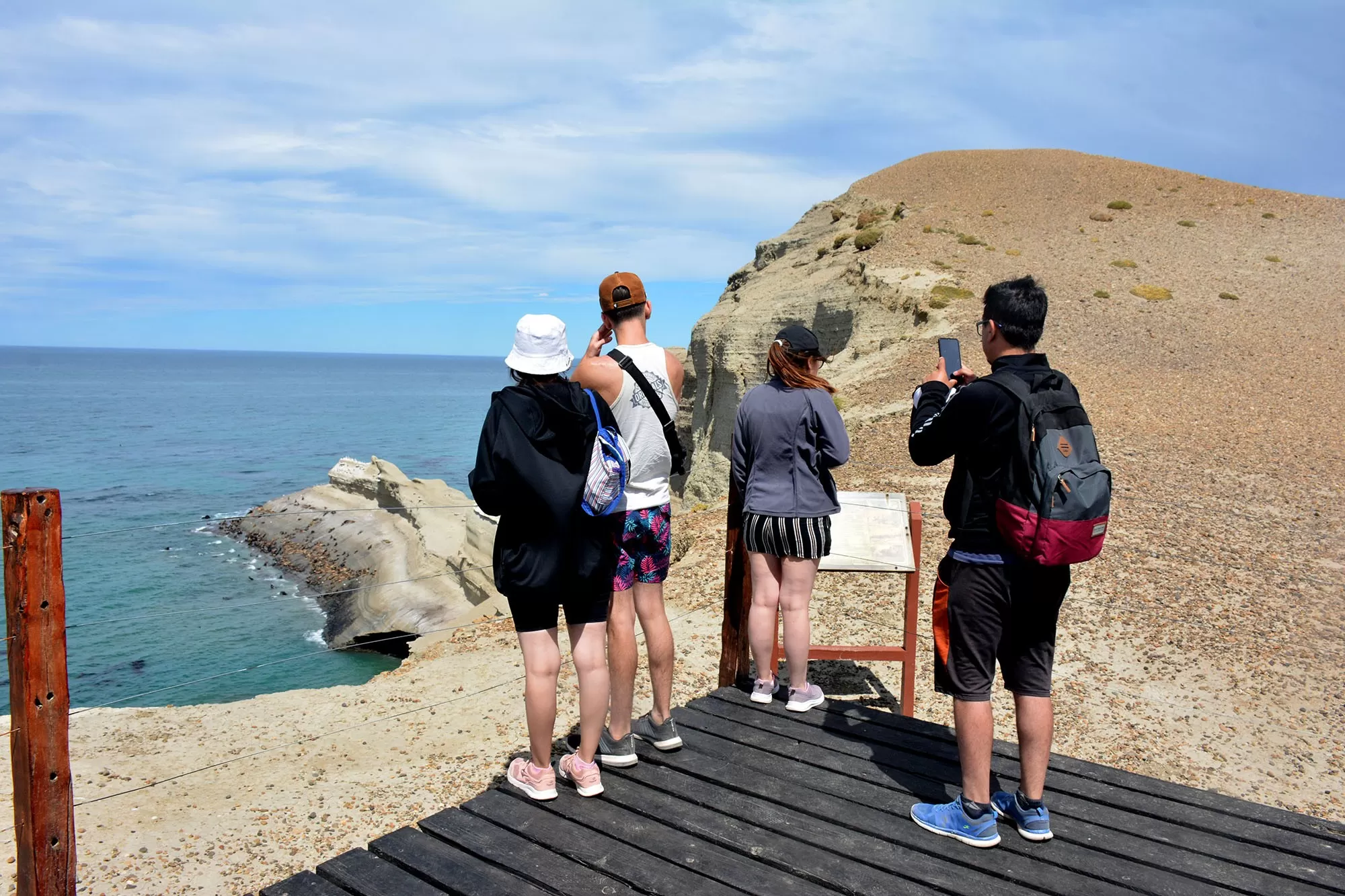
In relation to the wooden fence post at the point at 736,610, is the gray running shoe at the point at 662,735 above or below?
below

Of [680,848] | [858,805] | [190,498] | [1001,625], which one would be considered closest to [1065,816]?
[858,805]

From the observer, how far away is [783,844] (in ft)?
12.4

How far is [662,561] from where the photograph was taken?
13.9 feet

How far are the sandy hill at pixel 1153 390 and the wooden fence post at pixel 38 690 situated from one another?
5.43 m

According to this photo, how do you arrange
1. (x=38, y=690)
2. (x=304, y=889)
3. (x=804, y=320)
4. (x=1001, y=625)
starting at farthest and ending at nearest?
(x=804, y=320)
(x=1001, y=625)
(x=304, y=889)
(x=38, y=690)

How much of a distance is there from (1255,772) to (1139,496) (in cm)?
640

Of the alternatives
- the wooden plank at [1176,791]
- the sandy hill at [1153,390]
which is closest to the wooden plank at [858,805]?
the wooden plank at [1176,791]

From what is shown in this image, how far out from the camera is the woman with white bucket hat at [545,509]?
3.70 m

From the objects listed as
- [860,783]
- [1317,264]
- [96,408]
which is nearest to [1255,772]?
[860,783]

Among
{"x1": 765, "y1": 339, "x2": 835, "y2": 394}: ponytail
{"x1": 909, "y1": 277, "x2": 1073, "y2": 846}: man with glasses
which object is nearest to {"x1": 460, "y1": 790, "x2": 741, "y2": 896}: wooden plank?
{"x1": 909, "y1": 277, "x2": 1073, "y2": 846}: man with glasses

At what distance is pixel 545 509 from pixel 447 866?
1.41 meters

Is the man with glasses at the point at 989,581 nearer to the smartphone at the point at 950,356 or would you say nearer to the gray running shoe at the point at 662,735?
the smartphone at the point at 950,356

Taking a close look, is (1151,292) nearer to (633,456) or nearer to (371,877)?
(633,456)

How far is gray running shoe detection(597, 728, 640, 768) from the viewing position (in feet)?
14.4
